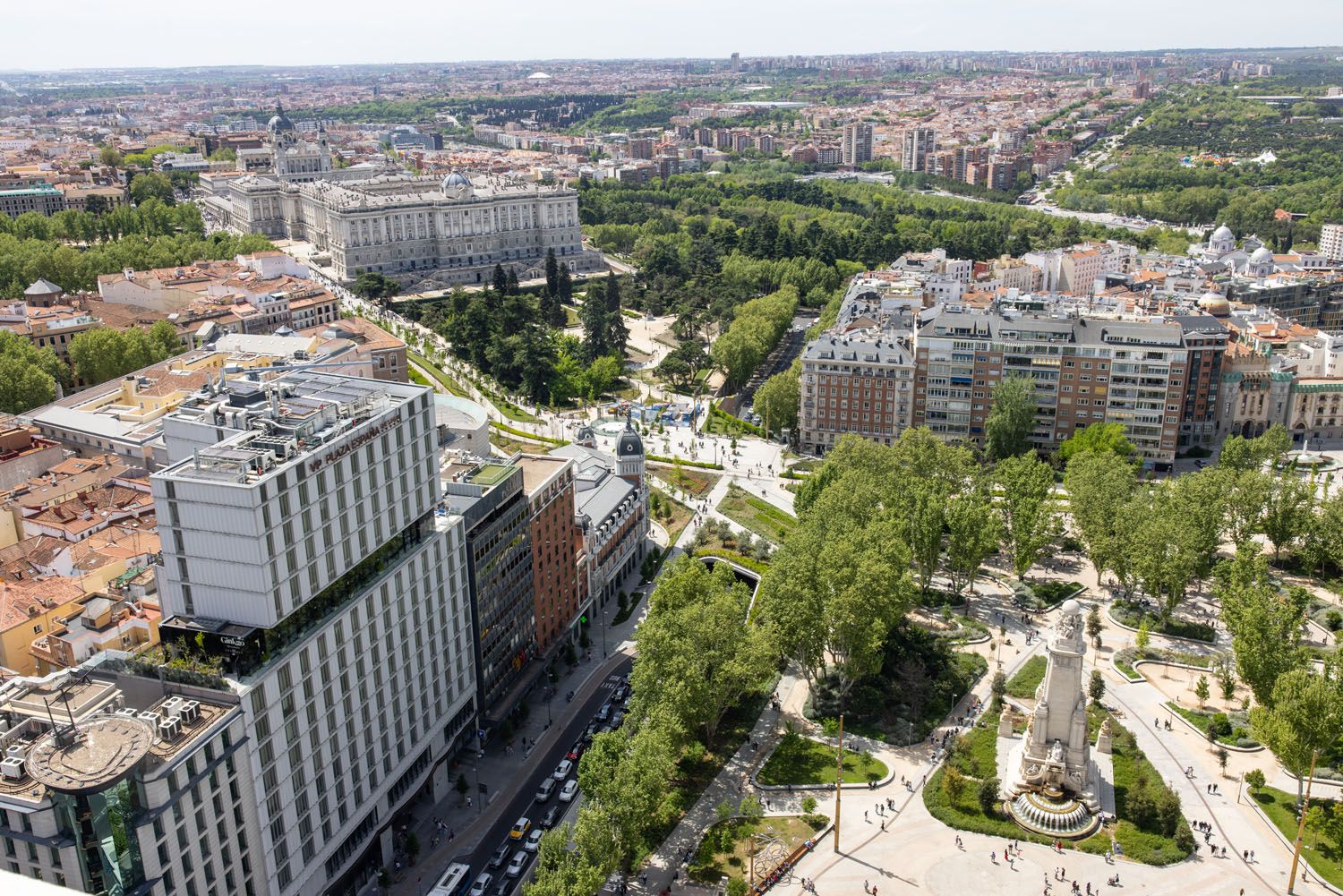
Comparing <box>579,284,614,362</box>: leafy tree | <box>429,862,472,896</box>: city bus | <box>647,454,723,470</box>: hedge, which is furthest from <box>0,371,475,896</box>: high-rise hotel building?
<box>579,284,614,362</box>: leafy tree

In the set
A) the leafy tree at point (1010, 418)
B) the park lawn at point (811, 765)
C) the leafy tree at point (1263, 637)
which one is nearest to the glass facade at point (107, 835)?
the park lawn at point (811, 765)

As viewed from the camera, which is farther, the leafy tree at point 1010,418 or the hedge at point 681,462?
the hedge at point 681,462

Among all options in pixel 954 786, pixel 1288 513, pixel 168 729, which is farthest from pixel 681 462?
pixel 168 729

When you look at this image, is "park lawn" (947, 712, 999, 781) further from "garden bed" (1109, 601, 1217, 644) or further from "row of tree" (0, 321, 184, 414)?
"row of tree" (0, 321, 184, 414)

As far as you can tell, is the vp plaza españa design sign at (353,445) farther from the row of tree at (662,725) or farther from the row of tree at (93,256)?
the row of tree at (93,256)

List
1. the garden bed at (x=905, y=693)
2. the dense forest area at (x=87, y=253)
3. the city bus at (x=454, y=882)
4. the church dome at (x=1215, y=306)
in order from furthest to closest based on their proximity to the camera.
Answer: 1. the dense forest area at (x=87, y=253)
2. the church dome at (x=1215, y=306)
3. the garden bed at (x=905, y=693)
4. the city bus at (x=454, y=882)

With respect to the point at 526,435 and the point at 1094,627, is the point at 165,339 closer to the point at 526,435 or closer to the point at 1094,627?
the point at 526,435
